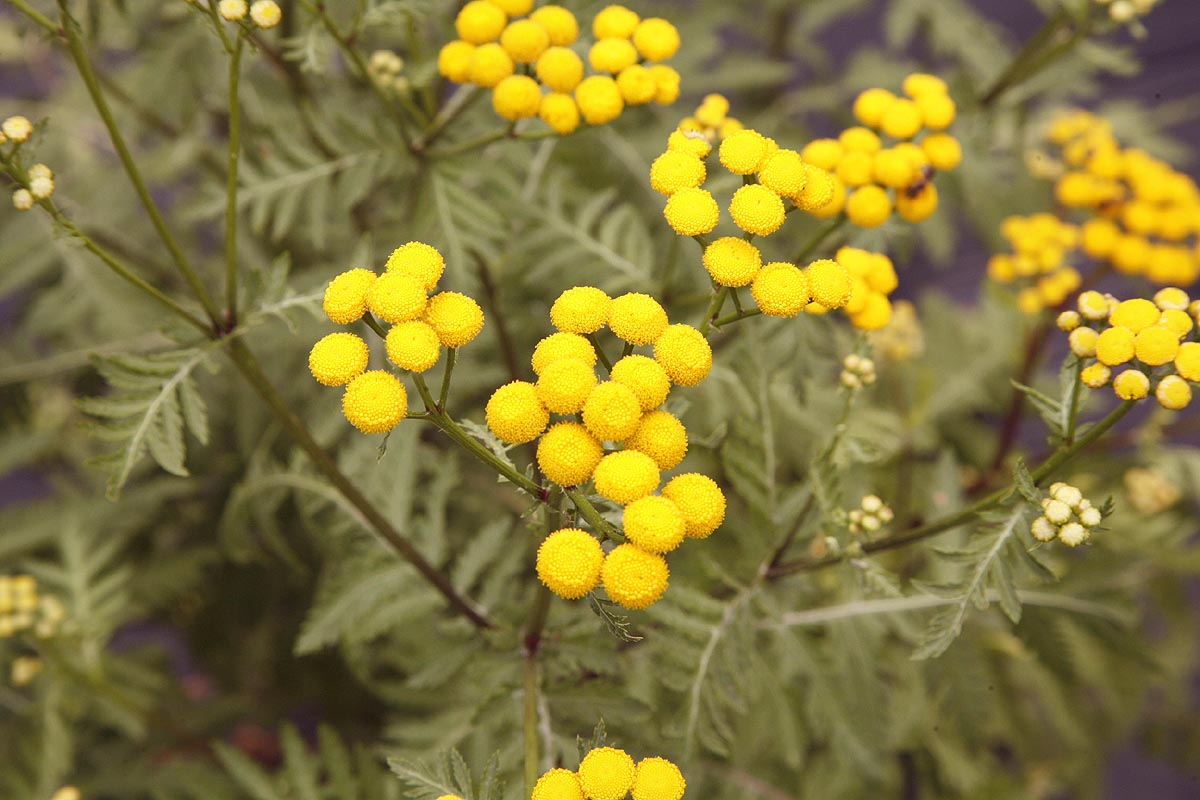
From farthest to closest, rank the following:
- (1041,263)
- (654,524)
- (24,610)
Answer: (1041,263)
(24,610)
(654,524)

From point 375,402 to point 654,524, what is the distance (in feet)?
0.93

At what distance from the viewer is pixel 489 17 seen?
3.74 feet

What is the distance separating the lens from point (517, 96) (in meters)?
1.13

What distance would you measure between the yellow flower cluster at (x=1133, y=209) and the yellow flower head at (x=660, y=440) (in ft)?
4.11

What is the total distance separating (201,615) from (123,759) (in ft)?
1.16

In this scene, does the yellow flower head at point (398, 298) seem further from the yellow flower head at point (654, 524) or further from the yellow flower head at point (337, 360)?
the yellow flower head at point (654, 524)

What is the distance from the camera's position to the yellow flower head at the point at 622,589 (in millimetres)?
761

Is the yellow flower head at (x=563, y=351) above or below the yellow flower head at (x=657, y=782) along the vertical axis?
above

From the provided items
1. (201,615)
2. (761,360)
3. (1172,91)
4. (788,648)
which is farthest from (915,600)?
(1172,91)

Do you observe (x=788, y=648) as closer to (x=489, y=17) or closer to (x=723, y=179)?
(x=723, y=179)

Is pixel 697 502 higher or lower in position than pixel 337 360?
lower

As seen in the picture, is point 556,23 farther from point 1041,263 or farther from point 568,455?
point 1041,263

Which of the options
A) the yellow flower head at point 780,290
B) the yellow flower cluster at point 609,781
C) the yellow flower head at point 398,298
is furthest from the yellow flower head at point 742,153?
the yellow flower cluster at point 609,781

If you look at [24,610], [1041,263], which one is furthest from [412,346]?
[1041,263]
